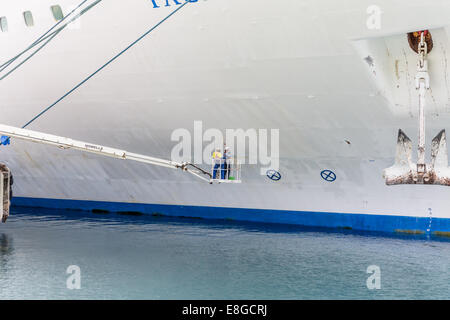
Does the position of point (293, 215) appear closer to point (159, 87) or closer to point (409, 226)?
point (409, 226)

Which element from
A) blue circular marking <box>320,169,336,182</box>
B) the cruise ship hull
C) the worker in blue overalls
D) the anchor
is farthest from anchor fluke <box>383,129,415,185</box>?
the worker in blue overalls

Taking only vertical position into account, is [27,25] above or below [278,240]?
above

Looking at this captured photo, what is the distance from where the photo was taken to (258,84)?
10.7m

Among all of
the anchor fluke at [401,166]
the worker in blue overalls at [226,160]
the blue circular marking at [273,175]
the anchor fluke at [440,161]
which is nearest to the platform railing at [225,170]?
the worker in blue overalls at [226,160]

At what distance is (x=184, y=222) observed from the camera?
1420cm

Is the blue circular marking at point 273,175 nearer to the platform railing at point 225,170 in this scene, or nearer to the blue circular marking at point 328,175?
the platform railing at point 225,170

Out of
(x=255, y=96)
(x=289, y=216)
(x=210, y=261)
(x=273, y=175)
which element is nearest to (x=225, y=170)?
(x=273, y=175)

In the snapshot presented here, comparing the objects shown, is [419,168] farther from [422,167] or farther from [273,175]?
[273,175]

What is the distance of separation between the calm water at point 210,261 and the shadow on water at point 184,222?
0.06m

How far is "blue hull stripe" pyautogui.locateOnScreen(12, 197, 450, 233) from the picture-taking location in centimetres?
1201

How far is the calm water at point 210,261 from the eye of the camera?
808 cm
